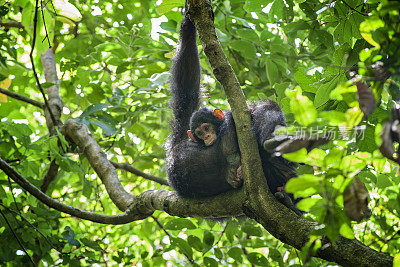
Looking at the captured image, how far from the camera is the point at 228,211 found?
317 cm

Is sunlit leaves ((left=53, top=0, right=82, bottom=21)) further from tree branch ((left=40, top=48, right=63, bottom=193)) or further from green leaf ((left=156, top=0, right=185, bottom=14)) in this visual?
tree branch ((left=40, top=48, right=63, bottom=193))

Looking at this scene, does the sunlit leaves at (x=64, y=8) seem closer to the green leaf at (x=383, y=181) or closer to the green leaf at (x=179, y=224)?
the green leaf at (x=179, y=224)

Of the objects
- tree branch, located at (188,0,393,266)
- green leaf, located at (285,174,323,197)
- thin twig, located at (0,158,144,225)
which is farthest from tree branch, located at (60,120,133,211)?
green leaf, located at (285,174,323,197)

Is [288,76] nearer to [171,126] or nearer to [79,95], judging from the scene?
[171,126]

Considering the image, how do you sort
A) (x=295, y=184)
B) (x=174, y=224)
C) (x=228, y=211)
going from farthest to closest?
1. (x=174, y=224)
2. (x=228, y=211)
3. (x=295, y=184)

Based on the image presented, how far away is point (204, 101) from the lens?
4555 mm

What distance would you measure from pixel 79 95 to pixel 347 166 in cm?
464

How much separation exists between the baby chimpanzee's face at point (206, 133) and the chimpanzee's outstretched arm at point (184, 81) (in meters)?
0.45

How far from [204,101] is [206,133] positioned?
31.5 inches

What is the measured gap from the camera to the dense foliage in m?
1.68

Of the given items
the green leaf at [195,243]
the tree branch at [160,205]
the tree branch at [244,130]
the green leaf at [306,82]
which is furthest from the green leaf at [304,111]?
the green leaf at [195,243]

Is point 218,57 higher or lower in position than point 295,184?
higher

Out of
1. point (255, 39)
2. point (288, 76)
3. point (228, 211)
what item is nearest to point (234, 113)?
point (228, 211)

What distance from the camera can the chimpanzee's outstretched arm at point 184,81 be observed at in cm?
381
